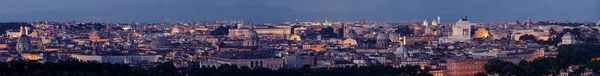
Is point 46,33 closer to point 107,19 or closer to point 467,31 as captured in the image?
point 467,31

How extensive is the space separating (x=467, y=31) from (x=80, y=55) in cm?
3489

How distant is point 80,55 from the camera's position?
57.6m

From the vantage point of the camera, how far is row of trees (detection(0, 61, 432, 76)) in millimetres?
36031

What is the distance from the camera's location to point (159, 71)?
127 feet

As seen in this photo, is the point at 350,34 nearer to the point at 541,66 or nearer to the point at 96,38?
the point at 96,38

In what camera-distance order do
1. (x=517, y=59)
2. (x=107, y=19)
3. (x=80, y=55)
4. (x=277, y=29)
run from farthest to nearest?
(x=107, y=19) → (x=277, y=29) → (x=80, y=55) → (x=517, y=59)

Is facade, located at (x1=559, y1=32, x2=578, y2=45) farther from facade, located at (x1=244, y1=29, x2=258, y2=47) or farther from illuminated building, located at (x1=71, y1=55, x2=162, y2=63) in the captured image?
illuminated building, located at (x1=71, y1=55, x2=162, y2=63)

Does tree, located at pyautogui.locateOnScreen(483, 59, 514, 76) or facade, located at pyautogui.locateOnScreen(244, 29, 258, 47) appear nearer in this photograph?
tree, located at pyautogui.locateOnScreen(483, 59, 514, 76)

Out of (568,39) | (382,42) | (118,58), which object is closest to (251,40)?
(382,42)

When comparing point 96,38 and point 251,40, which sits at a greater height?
point 96,38

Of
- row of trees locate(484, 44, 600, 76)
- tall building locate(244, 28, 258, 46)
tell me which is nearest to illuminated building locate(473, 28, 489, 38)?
tall building locate(244, 28, 258, 46)

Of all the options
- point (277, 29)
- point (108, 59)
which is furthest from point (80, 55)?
point (277, 29)

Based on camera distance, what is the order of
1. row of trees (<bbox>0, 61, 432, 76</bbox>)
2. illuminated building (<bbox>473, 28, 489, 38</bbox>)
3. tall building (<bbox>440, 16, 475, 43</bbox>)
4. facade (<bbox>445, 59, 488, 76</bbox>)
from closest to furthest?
1. row of trees (<bbox>0, 61, 432, 76</bbox>)
2. facade (<bbox>445, 59, 488, 76</bbox>)
3. tall building (<bbox>440, 16, 475, 43</bbox>)
4. illuminated building (<bbox>473, 28, 489, 38</bbox>)

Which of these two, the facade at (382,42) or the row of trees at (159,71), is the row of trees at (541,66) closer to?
the row of trees at (159,71)
